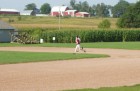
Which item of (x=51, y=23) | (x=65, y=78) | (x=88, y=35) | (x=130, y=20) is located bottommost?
(x=88, y=35)

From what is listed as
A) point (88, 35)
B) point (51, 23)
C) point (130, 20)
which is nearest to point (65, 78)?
point (88, 35)

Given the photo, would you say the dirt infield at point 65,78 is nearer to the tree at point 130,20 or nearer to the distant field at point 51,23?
the distant field at point 51,23

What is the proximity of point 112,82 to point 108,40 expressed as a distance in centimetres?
5866

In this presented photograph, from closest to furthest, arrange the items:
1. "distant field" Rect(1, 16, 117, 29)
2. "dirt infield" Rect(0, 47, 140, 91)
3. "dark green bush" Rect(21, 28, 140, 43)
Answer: "dirt infield" Rect(0, 47, 140, 91) → "dark green bush" Rect(21, 28, 140, 43) → "distant field" Rect(1, 16, 117, 29)

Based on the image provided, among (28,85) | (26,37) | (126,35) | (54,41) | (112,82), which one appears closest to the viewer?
(28,85)

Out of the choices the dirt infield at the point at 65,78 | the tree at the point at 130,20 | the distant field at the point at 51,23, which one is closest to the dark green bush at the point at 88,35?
the distant field at the point at 51,23

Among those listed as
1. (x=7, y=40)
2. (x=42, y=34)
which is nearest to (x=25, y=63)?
(x=7, y=40)

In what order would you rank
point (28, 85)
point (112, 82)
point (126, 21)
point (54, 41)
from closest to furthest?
1. point (28, 85)
2. point (112, 82)
3. point (54, 41)
4. point (126, 21)

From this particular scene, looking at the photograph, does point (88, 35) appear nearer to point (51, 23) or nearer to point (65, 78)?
point (51, 23)

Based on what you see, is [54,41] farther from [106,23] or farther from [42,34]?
[106,23]

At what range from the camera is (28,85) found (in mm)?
17531

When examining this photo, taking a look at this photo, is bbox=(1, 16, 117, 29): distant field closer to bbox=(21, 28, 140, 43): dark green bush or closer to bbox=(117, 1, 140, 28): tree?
bbox=(117, 1, 140, 28): tree

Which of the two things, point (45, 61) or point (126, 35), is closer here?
point (45, 61)

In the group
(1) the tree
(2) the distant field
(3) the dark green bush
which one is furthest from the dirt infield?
(1) the tree
